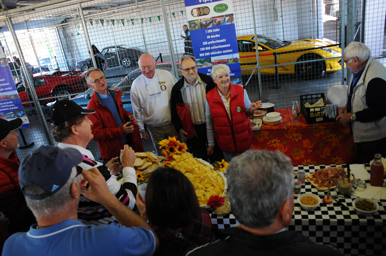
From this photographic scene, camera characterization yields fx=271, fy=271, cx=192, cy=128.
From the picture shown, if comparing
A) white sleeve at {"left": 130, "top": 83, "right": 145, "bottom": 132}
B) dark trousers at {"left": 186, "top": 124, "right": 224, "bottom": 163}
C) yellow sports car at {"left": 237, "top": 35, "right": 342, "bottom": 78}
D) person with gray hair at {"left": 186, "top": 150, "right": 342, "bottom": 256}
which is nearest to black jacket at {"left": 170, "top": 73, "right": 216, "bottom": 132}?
dark trousers at {"left": 186, "top": 124, "right": 224, "bottom": 163}

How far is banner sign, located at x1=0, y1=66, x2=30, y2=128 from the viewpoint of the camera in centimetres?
529

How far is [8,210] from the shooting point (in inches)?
82.2

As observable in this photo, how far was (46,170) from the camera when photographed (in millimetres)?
1272

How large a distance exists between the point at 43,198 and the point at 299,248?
44.6 inches

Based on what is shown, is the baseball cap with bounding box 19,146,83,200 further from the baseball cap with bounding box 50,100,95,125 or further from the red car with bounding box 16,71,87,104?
the red car with bounding box 16,71,87,104

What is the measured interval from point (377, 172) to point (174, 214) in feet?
5.89

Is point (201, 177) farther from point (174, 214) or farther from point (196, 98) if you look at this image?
point (196, 98)

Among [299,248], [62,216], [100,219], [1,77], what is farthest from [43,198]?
[1,77]

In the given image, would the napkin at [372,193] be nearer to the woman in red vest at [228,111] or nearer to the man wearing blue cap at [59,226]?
the woman in red vest at [228,111]

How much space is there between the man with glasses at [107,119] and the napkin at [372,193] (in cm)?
262

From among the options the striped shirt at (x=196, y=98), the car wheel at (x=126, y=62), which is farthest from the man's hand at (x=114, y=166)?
the car wheel at (x=126, y=62)

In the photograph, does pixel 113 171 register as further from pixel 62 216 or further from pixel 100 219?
pixel 62 216

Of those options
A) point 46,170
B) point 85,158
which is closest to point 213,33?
point 85,158

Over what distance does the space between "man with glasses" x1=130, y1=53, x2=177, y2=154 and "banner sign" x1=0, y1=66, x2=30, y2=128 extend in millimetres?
3020
